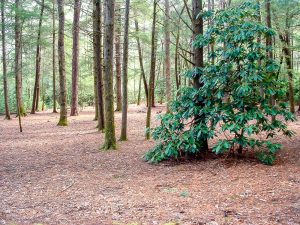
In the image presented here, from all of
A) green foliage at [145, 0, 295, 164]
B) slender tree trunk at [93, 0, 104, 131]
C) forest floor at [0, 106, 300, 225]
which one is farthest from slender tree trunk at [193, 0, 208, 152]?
slender tree trunk at [93, 0, 104, 131]

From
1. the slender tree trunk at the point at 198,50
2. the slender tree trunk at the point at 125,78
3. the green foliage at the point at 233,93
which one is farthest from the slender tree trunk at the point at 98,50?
the green foliage at the point at 233,93

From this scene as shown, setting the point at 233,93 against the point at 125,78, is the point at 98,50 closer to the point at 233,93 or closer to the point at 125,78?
the point at 125,78

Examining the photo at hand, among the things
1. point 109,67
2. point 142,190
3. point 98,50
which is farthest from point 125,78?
point 142,190

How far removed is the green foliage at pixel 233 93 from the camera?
252 inches

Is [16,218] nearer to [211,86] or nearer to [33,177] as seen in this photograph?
[33,177]

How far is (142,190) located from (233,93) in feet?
9.55

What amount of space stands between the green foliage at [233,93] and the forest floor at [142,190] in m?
0.50

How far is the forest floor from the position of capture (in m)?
4.12

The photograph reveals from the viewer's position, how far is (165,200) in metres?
4.81

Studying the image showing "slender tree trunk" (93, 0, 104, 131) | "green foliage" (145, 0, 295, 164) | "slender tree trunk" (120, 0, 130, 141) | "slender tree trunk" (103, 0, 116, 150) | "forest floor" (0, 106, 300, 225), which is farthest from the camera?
"slender tree trunk" (93, 0, 104, 131)

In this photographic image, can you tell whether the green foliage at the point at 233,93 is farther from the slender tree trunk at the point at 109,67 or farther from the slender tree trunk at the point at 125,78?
the slender tree trunk at the point at 125,78

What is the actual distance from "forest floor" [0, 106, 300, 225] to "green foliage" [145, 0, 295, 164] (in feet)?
1.63

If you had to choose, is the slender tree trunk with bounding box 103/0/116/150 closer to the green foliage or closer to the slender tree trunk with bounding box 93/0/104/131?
the slender tree trunk with bounding box 93/0/104/131

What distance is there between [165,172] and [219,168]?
3.69 feet
